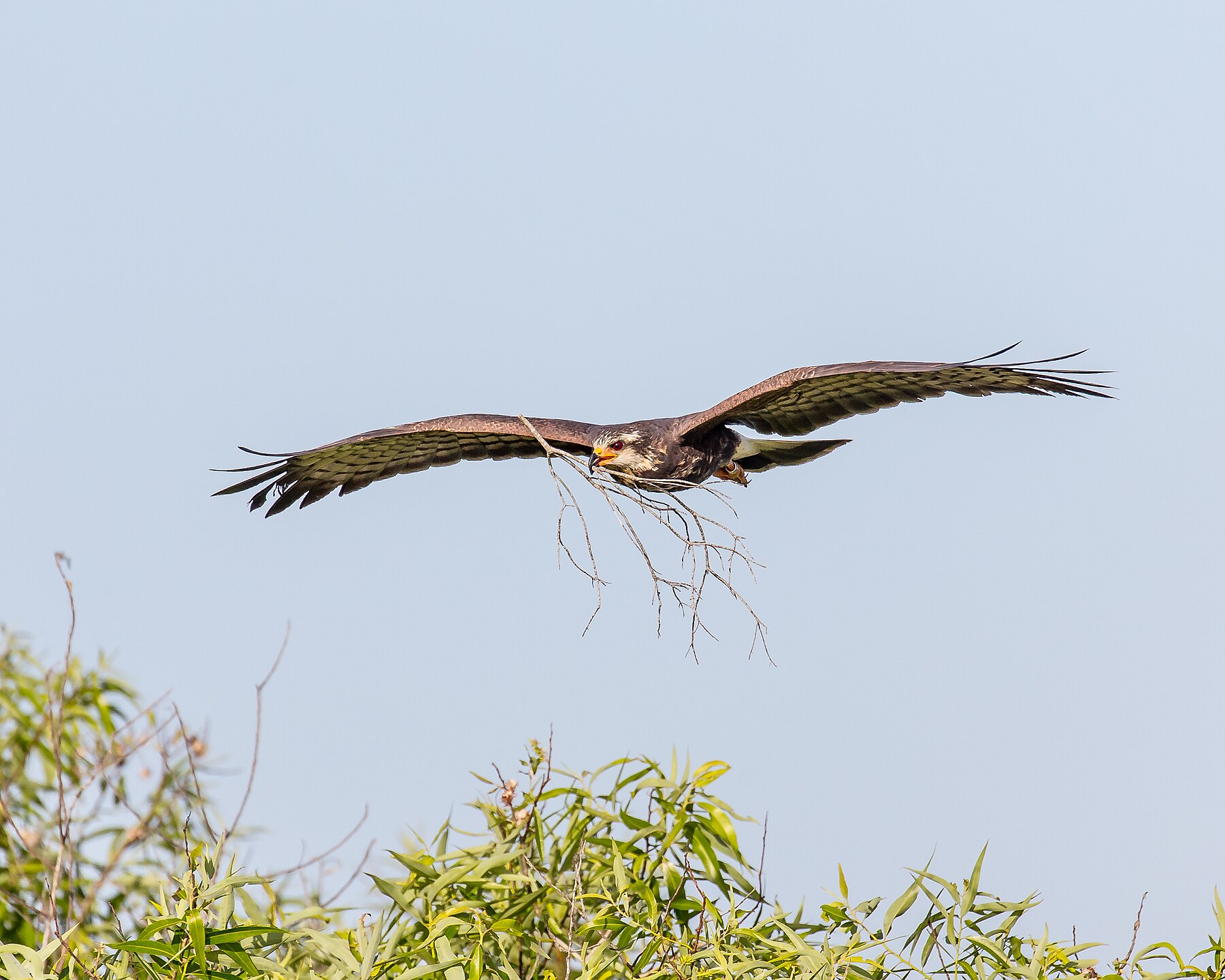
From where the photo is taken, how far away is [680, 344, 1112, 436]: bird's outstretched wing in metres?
5.17

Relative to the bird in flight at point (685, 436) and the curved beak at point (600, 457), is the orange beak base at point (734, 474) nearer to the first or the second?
the bird in flight at point (685, 436)

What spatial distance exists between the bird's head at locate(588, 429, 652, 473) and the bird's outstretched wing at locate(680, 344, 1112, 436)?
22 cm

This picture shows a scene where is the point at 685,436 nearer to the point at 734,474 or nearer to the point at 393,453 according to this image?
the point at 734,474

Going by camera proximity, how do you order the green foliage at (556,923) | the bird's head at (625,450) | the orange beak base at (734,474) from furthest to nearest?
the orange beak base at (734,474), the bird's head at (625,450), the green foliage at (556,923)

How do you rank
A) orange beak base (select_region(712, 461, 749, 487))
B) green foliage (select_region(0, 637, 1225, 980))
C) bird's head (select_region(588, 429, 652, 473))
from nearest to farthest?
green foliage (select_region(0, 637, 1225, 980)) < bird's head (select_region(588, 429, 652, 473)) < orange beak base (select_region(712, 461, 749, 487))

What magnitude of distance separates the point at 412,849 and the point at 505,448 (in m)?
2.55

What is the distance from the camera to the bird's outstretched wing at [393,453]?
6148 millimetres

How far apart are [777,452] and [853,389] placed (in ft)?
2.26

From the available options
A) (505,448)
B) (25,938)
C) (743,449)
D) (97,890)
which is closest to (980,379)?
(743,449)

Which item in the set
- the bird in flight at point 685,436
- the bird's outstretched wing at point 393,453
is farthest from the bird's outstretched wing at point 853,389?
A: the bird's outstretched wing at point 393,453

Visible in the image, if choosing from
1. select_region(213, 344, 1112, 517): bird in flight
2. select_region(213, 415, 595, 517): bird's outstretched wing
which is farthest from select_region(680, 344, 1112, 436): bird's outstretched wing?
select_region(213, 415, 595, 517): bird's outstretched wing

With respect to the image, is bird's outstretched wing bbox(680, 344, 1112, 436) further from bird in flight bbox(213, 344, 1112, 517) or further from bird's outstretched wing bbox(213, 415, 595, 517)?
bird's outstretched wing bbox(213, 415, 595, 517)

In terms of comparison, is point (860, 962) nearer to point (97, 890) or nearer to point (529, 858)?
point (529, 858)

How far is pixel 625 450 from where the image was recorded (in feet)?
19.5
